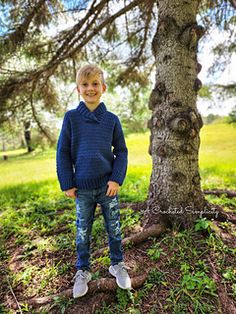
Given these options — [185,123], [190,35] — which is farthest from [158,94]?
[190,35]

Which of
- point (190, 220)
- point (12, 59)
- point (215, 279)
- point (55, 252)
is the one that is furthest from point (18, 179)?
point (215, 279)

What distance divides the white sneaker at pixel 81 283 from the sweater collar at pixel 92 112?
1.03m

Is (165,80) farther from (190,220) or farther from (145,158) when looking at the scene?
(145,158)

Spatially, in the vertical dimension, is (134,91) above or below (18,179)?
above

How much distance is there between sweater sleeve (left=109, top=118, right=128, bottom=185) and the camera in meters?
1.57

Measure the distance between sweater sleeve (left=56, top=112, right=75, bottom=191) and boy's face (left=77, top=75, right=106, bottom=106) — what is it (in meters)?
0.17

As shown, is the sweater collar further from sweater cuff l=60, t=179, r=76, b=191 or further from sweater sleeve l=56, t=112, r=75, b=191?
sweater cuff l=60, t=179, r=76, b=191

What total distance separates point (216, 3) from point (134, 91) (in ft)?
5.69

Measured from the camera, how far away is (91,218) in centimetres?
164

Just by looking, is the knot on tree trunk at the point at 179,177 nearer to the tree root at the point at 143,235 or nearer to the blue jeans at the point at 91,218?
the tree root at the point at 143,235

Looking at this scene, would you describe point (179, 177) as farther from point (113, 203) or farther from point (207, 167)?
point (207, 167)

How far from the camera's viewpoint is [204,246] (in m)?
1.90

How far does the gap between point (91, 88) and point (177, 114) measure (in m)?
0.81

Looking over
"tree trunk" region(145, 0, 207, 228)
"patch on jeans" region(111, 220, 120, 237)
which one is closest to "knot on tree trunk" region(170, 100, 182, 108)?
"tree trunk" region(145, 0, 207, 228)
